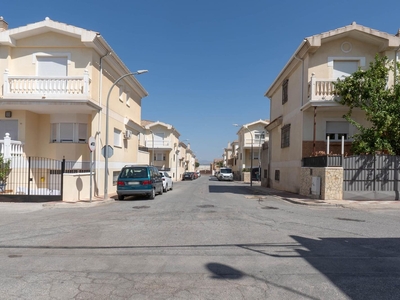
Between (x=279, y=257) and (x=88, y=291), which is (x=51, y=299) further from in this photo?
(x=279, y=257)

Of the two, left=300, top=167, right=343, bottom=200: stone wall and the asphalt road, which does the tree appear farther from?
the asphalt road

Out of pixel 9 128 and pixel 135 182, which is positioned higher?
pixel 9 128

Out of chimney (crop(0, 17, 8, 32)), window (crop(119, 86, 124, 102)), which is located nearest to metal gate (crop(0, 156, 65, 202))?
window (crop(119, 86, 124, 102))

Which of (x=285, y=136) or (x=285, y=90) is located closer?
(x=285, y=136)

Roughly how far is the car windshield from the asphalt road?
5.76 m

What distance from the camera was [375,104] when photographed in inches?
557

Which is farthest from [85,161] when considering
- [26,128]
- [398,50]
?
[398,50]

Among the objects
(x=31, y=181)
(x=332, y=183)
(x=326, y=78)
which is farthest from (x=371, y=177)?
(x=31, y=181)

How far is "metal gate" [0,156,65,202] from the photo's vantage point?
13367 mm

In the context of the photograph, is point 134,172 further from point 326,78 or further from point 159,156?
point 159,156

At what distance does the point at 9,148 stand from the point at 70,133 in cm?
294

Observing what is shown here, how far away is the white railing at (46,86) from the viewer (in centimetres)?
1465

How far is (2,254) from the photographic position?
18.7 ft

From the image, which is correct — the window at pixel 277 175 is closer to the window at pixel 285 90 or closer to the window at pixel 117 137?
the window at pixel 285 90
